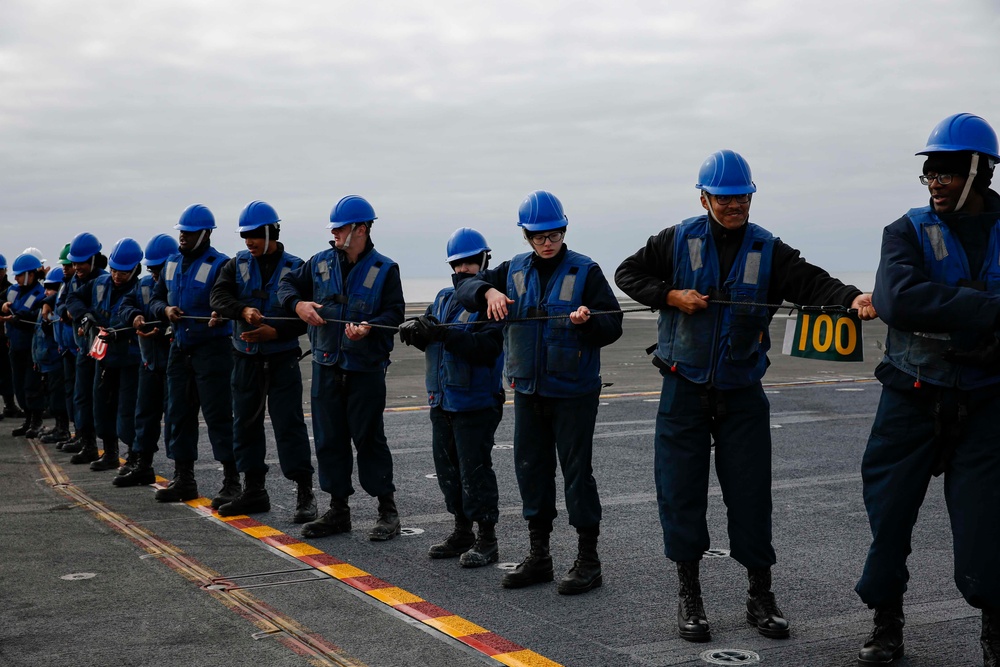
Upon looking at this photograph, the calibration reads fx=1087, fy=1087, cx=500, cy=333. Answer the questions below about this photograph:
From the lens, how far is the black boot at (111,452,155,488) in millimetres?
9430

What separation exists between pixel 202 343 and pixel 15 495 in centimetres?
208

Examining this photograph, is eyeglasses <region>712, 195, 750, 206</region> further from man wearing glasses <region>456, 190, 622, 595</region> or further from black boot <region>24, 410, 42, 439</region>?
black boot <region>24, 410, 42, 439</region>

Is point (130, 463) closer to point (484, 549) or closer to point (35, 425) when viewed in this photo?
point (35, 425)

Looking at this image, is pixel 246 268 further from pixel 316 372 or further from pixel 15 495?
pixel 15 495

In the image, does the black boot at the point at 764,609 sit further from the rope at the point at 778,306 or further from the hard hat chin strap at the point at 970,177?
Answer: the hard hat chin strap at the point at 970,177

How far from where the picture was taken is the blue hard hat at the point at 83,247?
11203 millimetres

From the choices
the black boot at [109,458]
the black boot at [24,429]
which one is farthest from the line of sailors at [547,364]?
the black boot at [24,429]

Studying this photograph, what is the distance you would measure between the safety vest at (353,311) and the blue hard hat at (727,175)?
2806 millimetres

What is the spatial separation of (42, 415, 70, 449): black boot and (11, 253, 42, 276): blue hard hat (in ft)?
7.29

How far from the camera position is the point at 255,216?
26.7ft

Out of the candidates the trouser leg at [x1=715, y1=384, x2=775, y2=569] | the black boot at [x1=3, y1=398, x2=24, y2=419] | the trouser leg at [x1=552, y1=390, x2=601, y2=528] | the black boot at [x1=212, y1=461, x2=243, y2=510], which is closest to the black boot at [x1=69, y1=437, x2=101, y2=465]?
the black boot at [x1=212, y1=461, x2=243, y2=510]

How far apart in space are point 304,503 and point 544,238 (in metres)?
3.05

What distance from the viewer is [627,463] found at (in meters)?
10.3

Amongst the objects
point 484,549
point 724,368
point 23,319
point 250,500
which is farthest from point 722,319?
point 23,319
